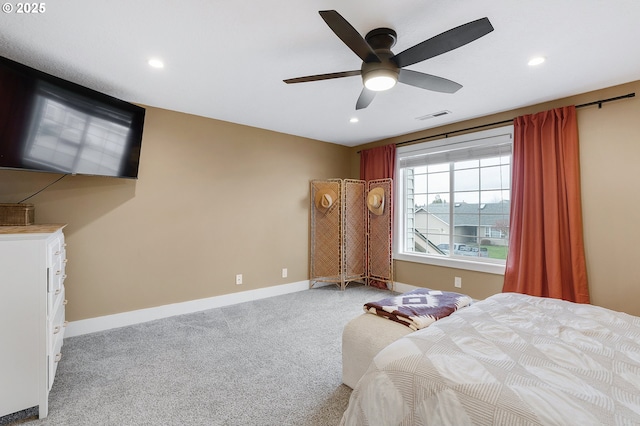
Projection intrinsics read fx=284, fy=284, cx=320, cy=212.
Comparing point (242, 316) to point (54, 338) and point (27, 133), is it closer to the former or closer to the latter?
point (54, 338)

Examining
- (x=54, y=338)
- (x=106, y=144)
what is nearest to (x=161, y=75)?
(x=106, y=144)

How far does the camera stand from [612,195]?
2.70 m

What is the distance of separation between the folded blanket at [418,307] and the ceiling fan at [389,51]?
5.11ft

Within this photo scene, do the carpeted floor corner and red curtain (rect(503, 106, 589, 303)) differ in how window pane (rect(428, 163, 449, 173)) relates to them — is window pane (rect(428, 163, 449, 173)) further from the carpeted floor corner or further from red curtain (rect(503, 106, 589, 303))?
the carpeted floor corner

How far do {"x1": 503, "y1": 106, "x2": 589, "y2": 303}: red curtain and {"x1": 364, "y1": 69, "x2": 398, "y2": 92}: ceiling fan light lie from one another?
7.16ft

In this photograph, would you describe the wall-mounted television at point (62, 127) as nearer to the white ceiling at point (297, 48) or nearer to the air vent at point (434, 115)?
the white ceiling at point (297, 48)

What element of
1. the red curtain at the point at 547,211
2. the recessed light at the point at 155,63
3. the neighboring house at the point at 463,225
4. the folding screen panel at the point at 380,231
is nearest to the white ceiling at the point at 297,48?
the recessed light at the point at 155,63

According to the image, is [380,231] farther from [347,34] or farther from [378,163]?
[347,34]

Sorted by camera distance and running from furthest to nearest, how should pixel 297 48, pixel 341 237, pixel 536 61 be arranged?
pixel 341 237 < pixel 536 61 < pixel 297 48

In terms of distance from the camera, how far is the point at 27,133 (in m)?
2.09

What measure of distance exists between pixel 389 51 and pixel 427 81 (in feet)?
1.18

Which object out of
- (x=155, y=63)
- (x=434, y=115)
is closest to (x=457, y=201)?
(x=434, y=115)

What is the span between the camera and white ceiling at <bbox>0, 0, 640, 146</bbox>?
1693mm

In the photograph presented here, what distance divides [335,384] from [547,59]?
2.94 metres
